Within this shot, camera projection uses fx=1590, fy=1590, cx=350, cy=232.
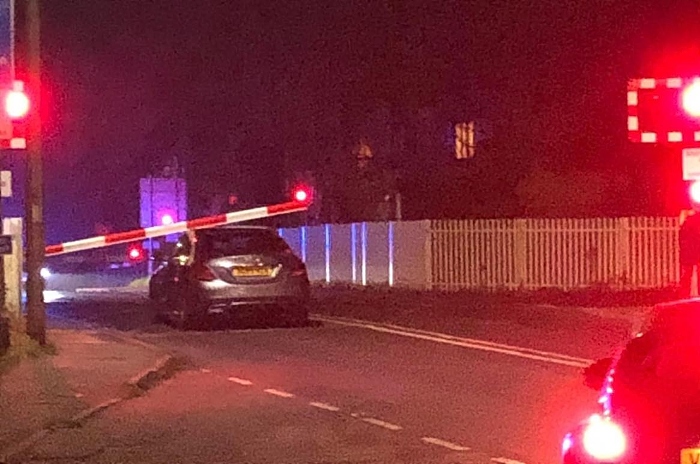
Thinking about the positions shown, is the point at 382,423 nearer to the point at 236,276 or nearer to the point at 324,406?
the point at 324,406

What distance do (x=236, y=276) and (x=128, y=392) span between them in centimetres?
678

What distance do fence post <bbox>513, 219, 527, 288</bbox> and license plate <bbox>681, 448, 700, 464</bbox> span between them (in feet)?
84.3

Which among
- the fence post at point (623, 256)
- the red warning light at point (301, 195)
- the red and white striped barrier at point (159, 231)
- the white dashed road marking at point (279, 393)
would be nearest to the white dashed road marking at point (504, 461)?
the white dashed road marking at point (279, 393)

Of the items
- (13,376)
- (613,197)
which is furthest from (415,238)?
(13,376)

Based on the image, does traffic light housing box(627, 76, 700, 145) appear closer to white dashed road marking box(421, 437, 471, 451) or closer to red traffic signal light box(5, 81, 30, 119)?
white dashed road marking box(421, 437, 471, 451)

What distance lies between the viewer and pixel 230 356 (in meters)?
19.2

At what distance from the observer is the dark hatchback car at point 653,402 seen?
6008mm

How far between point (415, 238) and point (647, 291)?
6.29m

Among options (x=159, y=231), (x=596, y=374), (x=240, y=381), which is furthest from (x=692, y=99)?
(x=159, y=231)

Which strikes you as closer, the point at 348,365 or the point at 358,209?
the point at 348,365

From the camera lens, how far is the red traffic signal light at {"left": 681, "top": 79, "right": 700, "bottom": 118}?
13.7m

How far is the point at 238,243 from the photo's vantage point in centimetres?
2259

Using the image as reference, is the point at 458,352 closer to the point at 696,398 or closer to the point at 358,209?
the point at 696,398

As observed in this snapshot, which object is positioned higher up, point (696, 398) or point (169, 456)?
point (696, 398)
